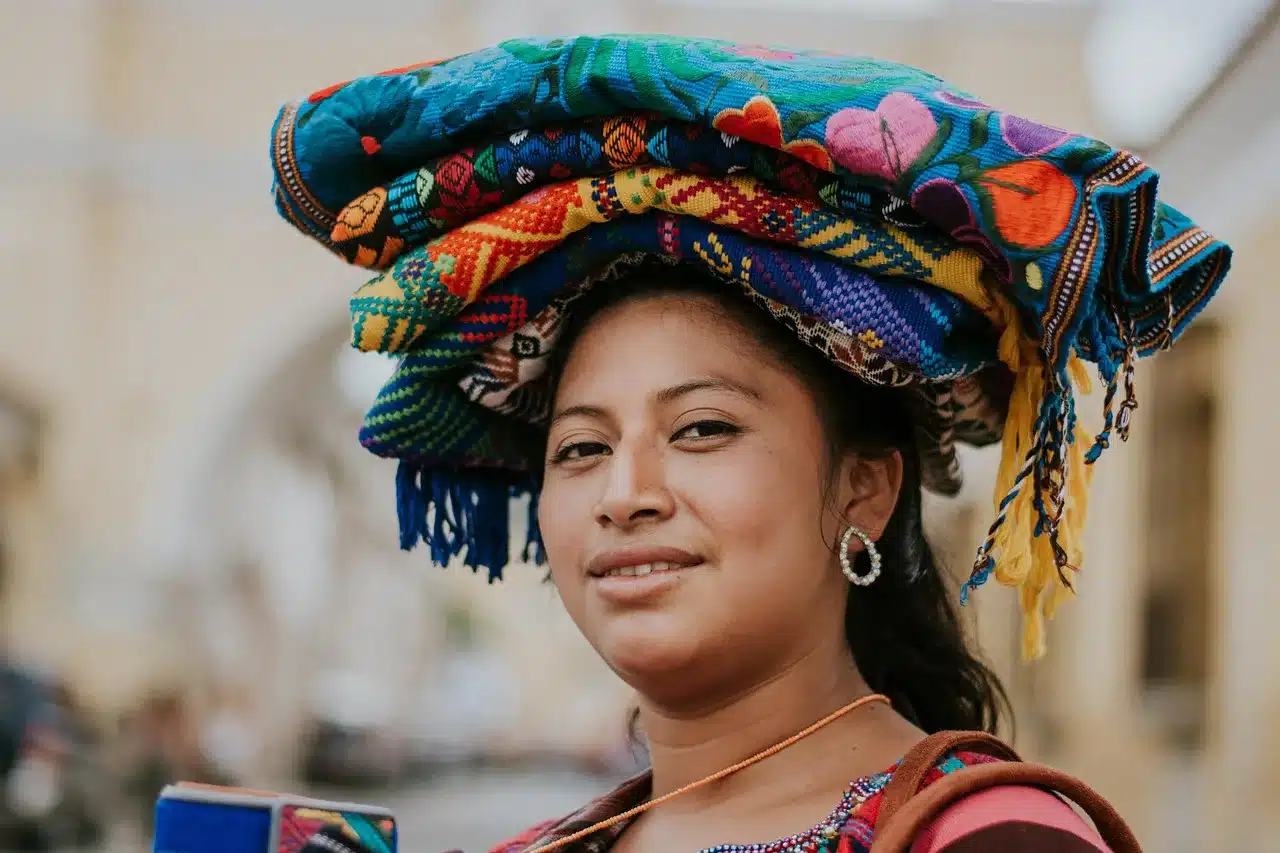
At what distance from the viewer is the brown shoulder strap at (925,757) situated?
1.57 m

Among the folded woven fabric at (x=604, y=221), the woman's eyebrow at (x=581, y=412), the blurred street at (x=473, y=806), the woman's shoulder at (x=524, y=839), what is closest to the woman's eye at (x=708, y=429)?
the woman's eyebrow at (x=581, y=412)

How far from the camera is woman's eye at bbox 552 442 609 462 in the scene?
191 centimetres

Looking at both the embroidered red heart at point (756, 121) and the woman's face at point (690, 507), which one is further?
the woman's face at point (690, 507)

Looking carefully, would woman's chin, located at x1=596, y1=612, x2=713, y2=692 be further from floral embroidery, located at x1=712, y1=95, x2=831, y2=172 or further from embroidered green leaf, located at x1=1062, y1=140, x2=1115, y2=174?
embroidered green leaf, located at x1=1062, y1=140, x2=1115, y2=174

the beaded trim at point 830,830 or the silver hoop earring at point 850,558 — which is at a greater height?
the silver hoop earring at point 850,558

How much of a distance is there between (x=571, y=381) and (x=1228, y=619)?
24.1 feet

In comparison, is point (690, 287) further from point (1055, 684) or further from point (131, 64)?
point (131, 64)

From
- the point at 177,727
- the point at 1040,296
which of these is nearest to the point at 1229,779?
the point at 177,727

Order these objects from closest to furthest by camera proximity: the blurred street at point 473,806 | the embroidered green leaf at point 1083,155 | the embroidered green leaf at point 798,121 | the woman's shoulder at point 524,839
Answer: the embroidered green leaf at point 1083,155 < the embroidered green leaf at point 798,121 < the woman's shoulder at point 524,839 < the blurred street at point 473,806

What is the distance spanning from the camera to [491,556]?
7.43ft

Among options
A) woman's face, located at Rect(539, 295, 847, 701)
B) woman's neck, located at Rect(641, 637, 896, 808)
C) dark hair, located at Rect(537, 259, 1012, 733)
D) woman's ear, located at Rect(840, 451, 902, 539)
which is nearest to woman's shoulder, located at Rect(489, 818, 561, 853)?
woman's neck, located at Rect(641, 637, 896, 808)

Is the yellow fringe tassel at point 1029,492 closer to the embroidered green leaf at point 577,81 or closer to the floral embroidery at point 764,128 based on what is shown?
the floral embroidery at point 764,128

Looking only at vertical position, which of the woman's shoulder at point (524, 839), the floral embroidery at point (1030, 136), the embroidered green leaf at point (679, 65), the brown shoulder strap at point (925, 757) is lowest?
the woman's shoulder at point (524, 839)

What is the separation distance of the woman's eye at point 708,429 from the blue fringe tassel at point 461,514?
475 mm
